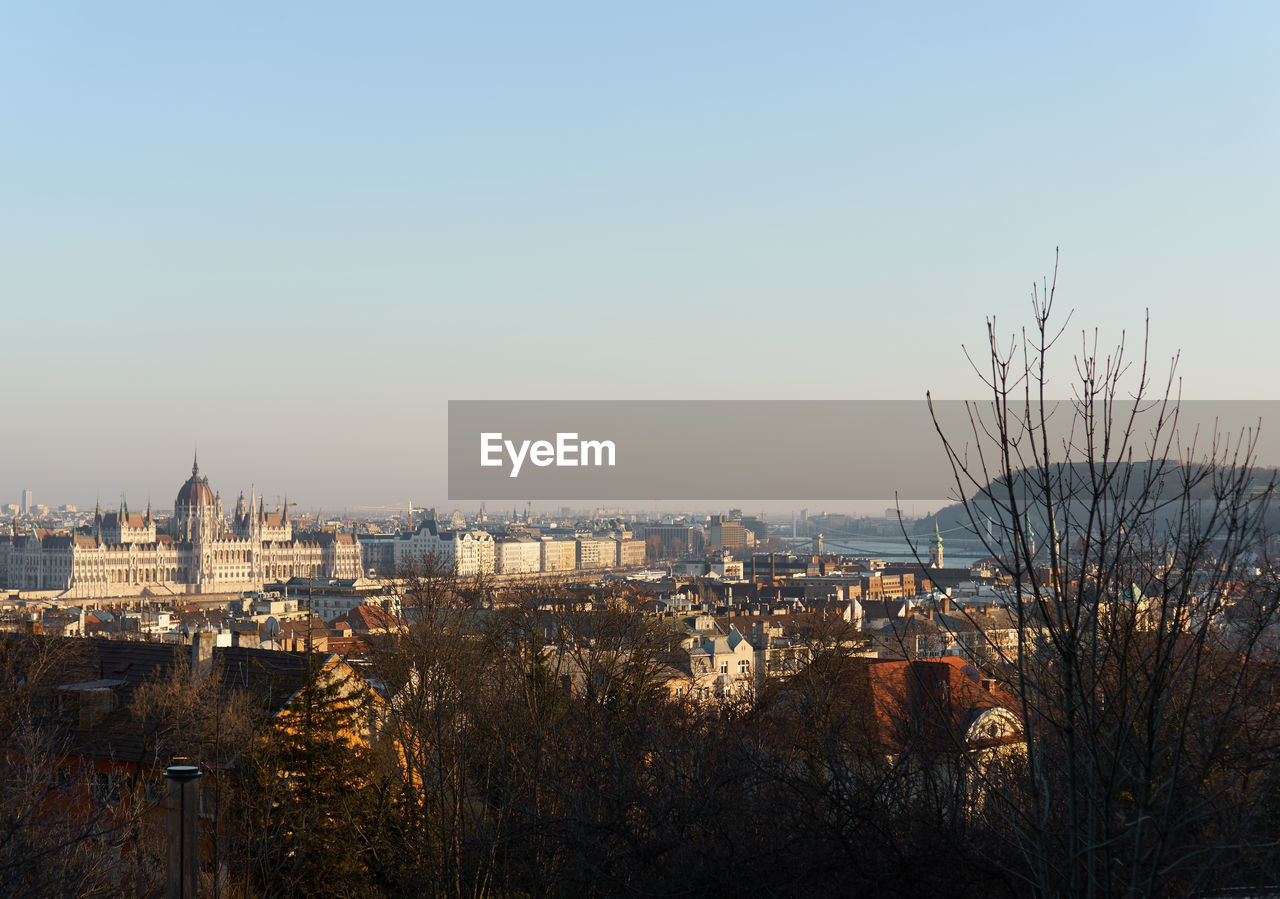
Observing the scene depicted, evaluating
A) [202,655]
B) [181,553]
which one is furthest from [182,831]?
[181,553]

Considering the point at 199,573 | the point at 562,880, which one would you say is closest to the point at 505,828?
the point at 562,880

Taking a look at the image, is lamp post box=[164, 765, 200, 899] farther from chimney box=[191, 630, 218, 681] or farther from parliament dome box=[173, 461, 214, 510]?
parliament dome box=[173, 461, 214, 510]

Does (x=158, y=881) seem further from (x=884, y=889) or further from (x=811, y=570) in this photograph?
(x=811, y=570)

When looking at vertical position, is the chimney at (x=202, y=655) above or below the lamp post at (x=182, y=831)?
below

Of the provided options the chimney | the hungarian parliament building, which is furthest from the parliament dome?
the chimney

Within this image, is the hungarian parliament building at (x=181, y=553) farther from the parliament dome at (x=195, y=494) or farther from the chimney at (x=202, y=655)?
the chimney at (x=202, y=655)

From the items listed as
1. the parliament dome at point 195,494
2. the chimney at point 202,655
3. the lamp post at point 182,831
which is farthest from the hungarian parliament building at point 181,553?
the lamp post at point 182,831
